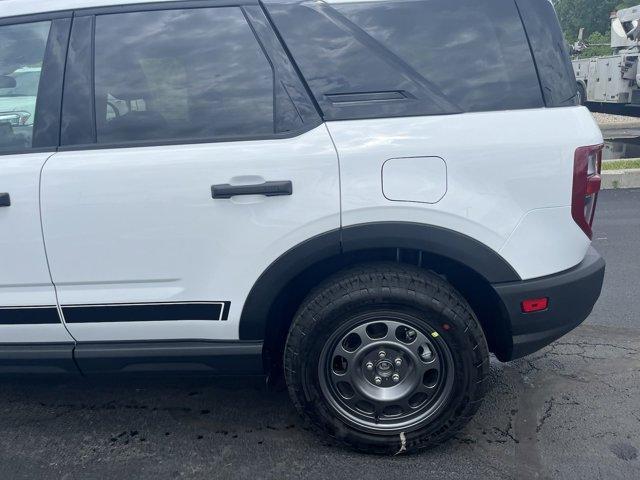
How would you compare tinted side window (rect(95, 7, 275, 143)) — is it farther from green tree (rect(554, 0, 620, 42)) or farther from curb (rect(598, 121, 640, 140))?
green tree (rect(554, 0, 620, 42))

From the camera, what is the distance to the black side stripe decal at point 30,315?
2.57 metres

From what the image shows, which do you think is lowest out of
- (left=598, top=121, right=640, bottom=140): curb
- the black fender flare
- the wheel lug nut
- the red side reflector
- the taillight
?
the wheel lug nut

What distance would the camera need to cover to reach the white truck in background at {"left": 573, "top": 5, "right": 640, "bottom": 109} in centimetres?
1468

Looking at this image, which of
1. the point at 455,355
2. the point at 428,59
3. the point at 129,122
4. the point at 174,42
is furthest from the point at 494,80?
the point at 129,122

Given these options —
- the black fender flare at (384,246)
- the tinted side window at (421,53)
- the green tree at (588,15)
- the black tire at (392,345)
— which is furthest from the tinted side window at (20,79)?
the green tree at (588,15)

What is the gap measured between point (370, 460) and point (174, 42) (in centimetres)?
195

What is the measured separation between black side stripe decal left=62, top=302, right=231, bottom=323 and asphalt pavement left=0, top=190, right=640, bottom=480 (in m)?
0.37

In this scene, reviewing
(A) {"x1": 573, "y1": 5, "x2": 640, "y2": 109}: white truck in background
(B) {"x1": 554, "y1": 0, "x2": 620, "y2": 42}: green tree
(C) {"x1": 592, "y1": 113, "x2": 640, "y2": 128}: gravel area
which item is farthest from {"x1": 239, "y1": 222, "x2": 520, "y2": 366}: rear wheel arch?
(B) {"x1": 554, "y1": 0, "x2": 620, "y2": 42}: green tree

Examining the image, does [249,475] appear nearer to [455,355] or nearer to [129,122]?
[455,355]

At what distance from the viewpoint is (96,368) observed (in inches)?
103

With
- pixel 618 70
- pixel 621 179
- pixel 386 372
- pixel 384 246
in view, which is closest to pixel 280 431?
pixel 386 372

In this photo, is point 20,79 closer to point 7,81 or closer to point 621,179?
point 7,81

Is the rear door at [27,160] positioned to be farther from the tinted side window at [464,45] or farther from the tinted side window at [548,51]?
the tinted side window at [548,51]

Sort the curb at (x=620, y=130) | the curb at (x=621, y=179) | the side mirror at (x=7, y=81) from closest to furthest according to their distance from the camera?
the side mirror at (x=7, y=81), the curb at (x=621, y=179), the curb at (x=620, y=130)
